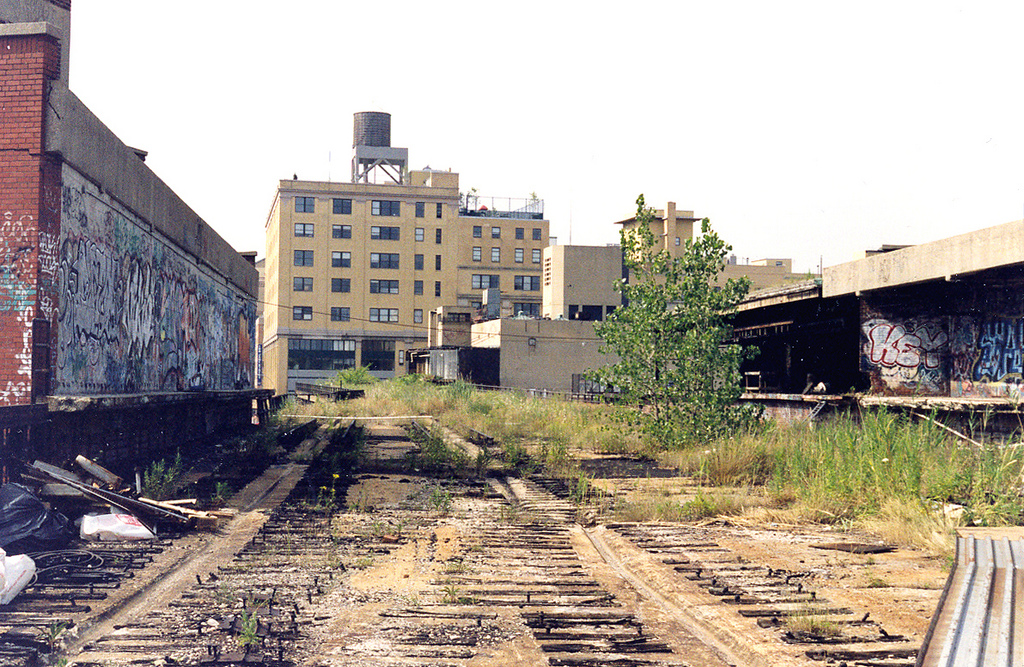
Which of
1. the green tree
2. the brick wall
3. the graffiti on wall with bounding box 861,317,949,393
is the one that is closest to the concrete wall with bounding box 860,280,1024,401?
the graffiti on wall with bounding box 861,317,949,393

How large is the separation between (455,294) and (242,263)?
57492mm

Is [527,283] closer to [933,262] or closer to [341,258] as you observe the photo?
[341,258]

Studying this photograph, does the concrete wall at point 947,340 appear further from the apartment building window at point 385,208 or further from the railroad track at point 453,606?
the apartment building window at point 385,208

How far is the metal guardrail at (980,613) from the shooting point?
13.1ft

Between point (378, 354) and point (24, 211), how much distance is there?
71.2 metres

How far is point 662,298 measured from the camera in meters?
17.9

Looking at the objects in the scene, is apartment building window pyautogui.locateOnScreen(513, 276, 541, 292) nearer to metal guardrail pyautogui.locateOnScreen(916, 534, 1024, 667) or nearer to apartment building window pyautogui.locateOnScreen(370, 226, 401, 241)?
apartment building window pyautogui.locateOnScreen(370, 226, 401, 241)

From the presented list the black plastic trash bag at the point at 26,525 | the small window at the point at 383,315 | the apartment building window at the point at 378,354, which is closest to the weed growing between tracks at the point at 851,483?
the black plastic trash bag at the point at 26,525

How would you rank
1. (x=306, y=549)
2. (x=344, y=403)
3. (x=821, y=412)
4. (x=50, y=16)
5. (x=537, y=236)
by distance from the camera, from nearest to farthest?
(x=306, y=549), (x=50, y=16), (x=821, y=412), (x=344, y=403), (x=537, y=236)

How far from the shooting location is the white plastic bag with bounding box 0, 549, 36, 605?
634 centimetres

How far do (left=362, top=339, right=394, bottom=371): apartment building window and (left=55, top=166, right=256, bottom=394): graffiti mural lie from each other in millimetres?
59194

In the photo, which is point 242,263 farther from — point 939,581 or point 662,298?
point 939,581

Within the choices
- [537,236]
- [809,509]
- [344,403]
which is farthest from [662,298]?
[537,236]

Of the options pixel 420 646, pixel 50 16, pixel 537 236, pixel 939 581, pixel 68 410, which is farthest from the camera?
pixel 537 236
